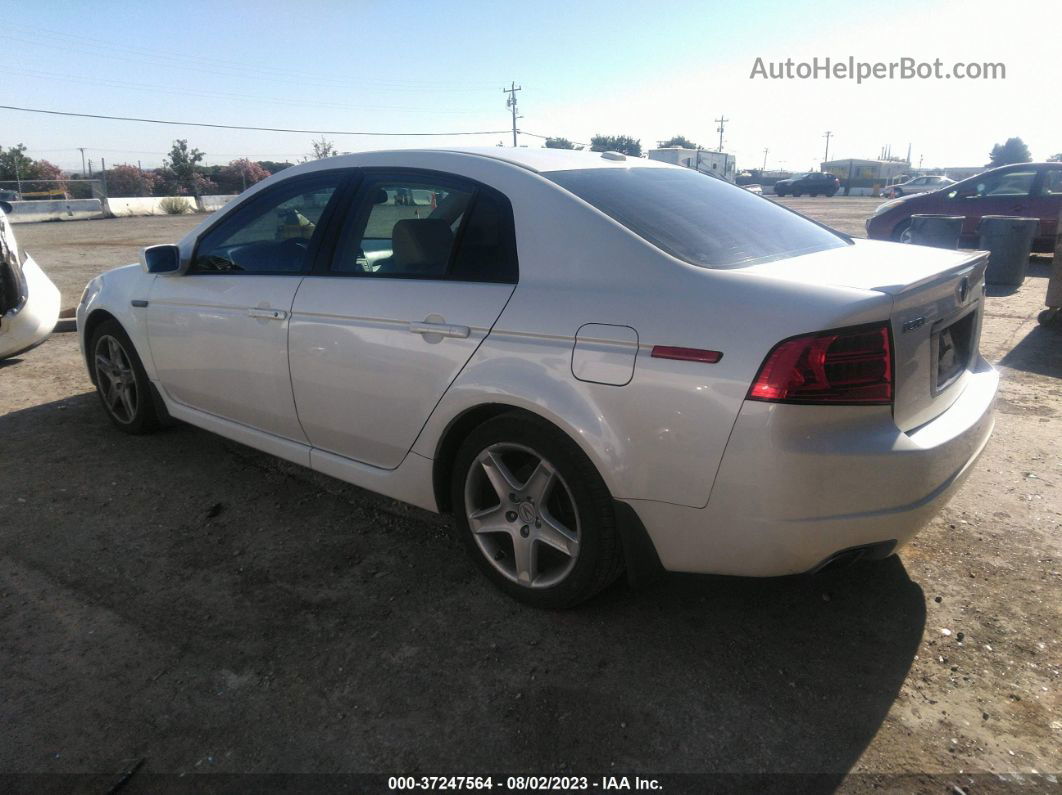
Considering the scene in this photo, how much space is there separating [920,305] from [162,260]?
11.4ft

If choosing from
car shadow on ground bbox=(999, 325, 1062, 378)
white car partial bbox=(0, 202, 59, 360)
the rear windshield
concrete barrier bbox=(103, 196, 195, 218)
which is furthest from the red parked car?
concrete barrier bbox=(103, 196, 195, 218)

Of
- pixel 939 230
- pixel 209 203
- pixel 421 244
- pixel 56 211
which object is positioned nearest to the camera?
pixel 421 244

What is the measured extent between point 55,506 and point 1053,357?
291 inches

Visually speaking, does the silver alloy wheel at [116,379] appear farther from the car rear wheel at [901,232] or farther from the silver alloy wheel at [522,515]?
the car rear wheel at [901,232]

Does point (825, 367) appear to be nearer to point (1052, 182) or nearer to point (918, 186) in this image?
point (1052, 182)

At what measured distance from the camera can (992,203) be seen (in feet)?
42.5

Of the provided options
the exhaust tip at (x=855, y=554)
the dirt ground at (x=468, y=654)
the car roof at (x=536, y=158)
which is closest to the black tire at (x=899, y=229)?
the dirt ground at (x=468, y=654)

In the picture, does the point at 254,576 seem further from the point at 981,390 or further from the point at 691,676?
the point at 981,390

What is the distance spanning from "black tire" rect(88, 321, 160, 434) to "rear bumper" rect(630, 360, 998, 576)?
332 cm

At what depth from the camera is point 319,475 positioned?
13.5 feet

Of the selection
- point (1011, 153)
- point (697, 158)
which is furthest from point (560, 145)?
point (1011, 153)

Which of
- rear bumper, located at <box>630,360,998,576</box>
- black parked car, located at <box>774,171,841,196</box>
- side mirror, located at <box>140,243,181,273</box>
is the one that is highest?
side mirror, located at <box>140,243,181,273</box>

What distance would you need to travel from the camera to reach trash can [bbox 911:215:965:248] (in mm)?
11547

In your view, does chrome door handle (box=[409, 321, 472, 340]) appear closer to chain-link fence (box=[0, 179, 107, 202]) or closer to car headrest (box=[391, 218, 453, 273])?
car headrest (box=[391, 218, 453, 273])
